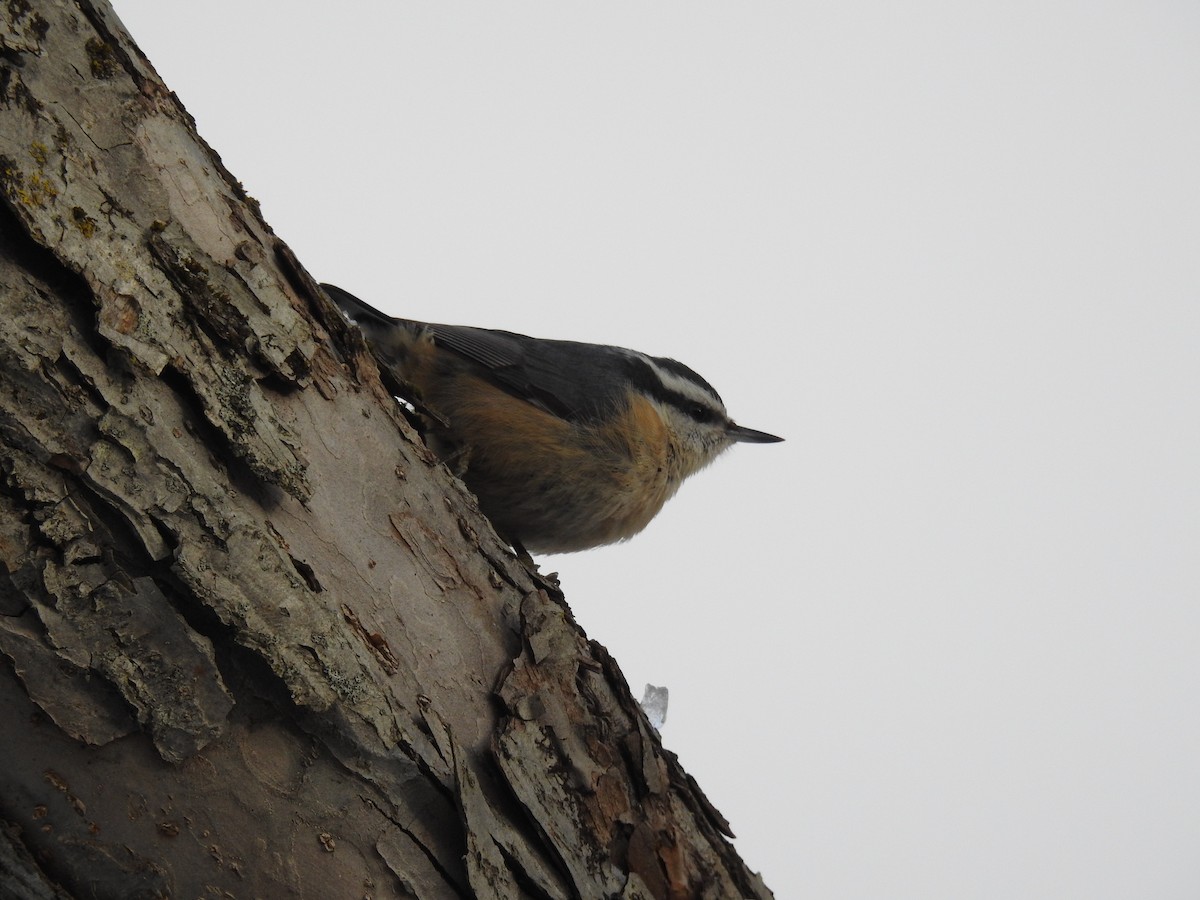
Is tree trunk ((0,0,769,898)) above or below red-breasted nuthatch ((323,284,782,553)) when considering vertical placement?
below

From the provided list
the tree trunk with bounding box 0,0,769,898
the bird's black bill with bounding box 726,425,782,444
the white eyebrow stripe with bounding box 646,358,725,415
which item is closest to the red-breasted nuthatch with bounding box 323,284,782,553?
the white eyebrow stripe with bounding box 646,358,725,415

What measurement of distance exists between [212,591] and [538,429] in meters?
1.52

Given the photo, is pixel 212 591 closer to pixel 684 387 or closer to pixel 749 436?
pixel 684 387

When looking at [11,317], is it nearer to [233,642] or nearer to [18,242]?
[18,242]

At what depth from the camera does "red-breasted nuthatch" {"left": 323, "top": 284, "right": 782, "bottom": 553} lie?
2.72 meters

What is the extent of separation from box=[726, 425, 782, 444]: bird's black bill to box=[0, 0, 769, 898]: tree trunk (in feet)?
6.99

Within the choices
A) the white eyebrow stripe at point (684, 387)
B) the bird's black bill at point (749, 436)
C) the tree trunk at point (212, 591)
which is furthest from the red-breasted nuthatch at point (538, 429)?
the tree trunk at point (212, 591)

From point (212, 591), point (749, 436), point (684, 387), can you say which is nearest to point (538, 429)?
point (684, 387)

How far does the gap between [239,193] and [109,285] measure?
388 millimetres

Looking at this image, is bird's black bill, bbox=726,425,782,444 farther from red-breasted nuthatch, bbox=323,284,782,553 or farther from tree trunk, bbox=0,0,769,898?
tree trunk, bbox=0,0,769,898

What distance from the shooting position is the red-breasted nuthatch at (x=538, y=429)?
2.72m

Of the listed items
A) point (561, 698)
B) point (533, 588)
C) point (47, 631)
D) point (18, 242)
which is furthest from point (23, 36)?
point (561, 698)

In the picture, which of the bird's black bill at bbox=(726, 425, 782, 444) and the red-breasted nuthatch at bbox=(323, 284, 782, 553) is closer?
the red-breasted nuthatch at bbox=(323, 284, 782, 553)

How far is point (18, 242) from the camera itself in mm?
1250
